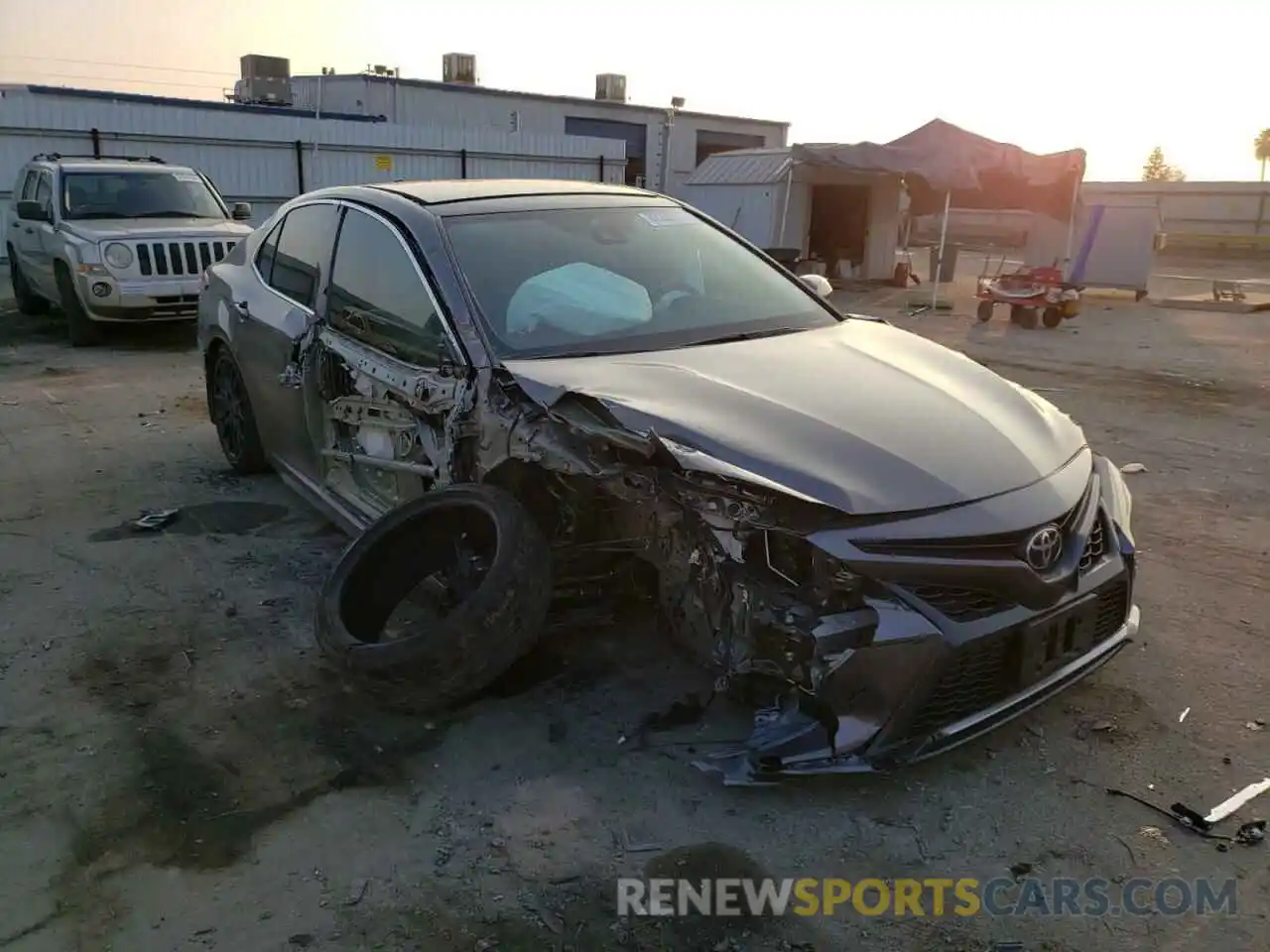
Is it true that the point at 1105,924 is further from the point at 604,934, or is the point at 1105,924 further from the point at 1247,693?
the point at 1247,693

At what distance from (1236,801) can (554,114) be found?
29083 millimetres

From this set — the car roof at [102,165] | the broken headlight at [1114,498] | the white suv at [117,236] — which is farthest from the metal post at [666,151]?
the broken headlight at [1114,498]

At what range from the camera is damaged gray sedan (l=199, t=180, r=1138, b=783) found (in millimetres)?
2641

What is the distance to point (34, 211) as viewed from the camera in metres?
10.9

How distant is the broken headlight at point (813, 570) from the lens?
2.62 m

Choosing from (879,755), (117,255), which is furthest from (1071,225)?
(879,755)

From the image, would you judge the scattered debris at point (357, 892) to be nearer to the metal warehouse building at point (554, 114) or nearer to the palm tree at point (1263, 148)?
the metal warehouse building at point (554, 114)

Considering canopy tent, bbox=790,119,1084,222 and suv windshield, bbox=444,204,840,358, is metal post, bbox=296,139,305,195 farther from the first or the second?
suv windshield, bbox=444,204,840,358

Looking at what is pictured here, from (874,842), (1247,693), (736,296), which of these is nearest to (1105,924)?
(874,842)

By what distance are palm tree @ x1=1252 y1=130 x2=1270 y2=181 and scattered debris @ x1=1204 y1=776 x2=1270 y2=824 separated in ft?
279

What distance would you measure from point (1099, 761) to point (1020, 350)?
9687 millimetres

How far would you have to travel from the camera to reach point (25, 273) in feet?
40.2

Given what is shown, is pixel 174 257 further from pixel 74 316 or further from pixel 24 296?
pixel 24 296

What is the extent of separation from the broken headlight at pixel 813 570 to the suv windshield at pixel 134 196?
34.7 feet
